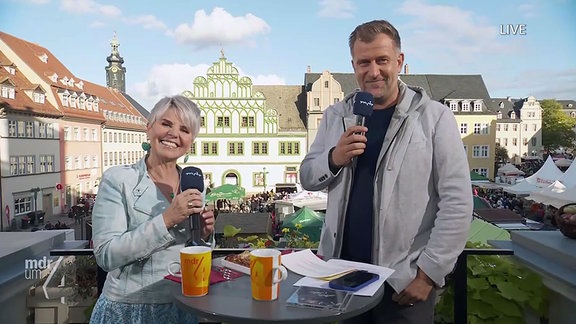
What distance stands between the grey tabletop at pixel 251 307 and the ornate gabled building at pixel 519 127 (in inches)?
1951

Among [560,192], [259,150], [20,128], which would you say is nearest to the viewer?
[560,192]

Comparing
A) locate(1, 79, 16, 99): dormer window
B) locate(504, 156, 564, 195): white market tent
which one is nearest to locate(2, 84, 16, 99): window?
locate(1, 79, 16, 99): dormer window

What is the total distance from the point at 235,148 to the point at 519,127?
31.2 meters

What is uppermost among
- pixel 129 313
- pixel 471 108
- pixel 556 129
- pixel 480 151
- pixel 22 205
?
pixel 471 108

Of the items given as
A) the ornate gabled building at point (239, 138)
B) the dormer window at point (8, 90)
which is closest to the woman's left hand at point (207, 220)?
the dormer window at point (8, 90)

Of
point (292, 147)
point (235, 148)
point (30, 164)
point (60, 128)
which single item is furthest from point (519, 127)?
point (30, 164)

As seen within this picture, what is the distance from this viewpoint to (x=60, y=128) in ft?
111

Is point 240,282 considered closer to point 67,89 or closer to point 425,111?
point 425,111

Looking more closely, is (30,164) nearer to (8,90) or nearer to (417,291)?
(8,90)

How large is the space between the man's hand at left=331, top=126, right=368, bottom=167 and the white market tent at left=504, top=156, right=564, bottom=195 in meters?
13.7

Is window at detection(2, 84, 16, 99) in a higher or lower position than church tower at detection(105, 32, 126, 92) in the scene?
lower

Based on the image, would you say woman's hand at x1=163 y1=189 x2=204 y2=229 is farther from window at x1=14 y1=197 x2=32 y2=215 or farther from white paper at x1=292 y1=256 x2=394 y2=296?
window at x1=14 y1=197 x2=32 y2=215

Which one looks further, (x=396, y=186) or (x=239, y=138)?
(x=239, y=138)

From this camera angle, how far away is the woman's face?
1693 millimetres
